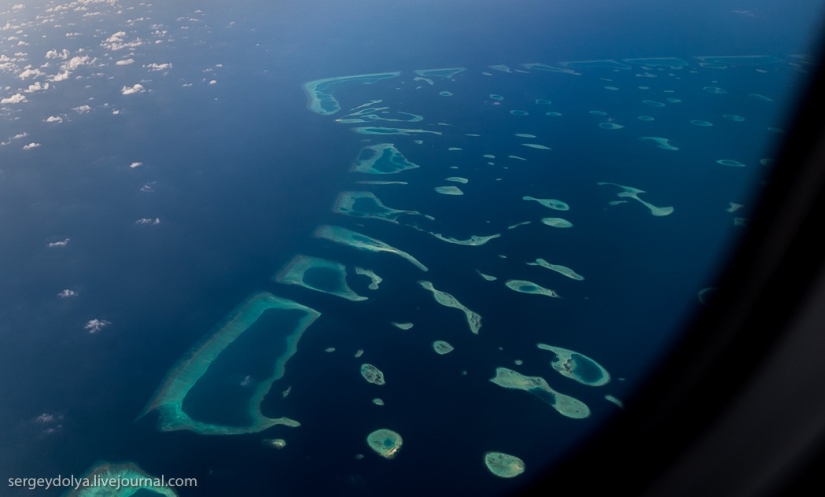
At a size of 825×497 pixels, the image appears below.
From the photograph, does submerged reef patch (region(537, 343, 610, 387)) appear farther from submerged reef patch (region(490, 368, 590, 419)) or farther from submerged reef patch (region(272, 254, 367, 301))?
submerged reef patch (region(272, 254, 367, 301))

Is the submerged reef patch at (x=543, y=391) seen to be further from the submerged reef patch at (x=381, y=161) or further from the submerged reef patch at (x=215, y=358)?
the submerged reef patch at (x=381, y=161)

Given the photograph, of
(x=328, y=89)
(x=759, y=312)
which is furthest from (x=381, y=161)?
(x=759, y=312)

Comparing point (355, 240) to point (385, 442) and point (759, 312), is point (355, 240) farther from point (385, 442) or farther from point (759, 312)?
point (759, 312)

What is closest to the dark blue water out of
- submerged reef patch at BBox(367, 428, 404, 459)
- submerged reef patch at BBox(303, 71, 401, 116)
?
submerged reef patch at BBox(367, 428, 404, 459)

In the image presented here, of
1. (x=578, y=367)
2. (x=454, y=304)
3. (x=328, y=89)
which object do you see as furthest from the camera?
(x=328, y=89)

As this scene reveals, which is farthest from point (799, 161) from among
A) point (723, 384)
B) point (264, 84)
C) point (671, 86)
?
point (264, 84)
